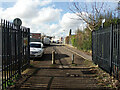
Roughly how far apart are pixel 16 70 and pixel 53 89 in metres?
2.29

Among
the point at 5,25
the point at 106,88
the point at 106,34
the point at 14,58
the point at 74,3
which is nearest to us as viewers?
the point at 5,25

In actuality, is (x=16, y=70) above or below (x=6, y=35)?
below

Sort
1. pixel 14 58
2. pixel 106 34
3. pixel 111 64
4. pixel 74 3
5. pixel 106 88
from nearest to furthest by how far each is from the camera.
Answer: pixel 106 88 → pixel 14 58 → pixel 111 64 → pixel 106 34 → pixel 74 3

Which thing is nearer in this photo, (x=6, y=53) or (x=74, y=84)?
(x=6, y=53)

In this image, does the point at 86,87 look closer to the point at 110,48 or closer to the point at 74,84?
the point at 74,84

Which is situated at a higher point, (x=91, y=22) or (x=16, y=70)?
(x=91, y=22)

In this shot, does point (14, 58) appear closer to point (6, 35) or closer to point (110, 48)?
point (6, 35)

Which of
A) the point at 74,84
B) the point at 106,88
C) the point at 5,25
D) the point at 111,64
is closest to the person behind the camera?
the point at 5,25

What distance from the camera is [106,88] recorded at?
4984 mm

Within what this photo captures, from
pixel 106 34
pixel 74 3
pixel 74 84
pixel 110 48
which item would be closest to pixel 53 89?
pixel 74 84

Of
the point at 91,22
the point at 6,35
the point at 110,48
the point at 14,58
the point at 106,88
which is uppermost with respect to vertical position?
the point at 91,22

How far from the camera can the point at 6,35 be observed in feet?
15.5

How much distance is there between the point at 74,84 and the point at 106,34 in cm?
337

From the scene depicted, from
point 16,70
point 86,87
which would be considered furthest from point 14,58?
point 86,87
